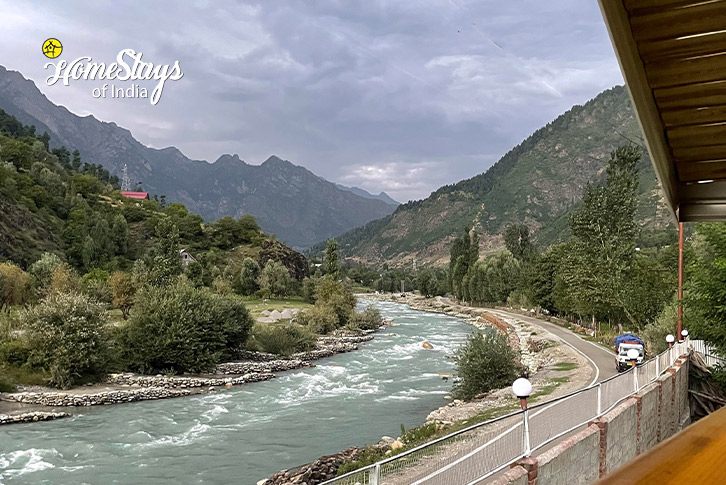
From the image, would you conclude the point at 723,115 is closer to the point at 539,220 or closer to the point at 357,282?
the point at 357,282

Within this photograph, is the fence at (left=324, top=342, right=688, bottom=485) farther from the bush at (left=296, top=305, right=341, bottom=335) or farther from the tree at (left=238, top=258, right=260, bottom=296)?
the tree at (left=238, top=258, right=260, bottom=296)

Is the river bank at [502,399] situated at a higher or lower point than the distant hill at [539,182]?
lower

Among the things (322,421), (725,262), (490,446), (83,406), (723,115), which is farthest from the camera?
(83,406)

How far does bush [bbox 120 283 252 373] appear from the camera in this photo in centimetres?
2741

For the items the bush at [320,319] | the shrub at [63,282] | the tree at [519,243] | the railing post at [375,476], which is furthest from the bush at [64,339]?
the tree at [519,243]

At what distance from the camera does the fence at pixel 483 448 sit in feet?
18.5

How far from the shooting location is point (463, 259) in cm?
8231

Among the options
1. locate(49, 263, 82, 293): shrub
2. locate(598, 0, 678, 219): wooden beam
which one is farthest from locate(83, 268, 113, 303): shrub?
locate(598, 0, 678, 219): wooden beam

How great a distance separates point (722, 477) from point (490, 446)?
629cm

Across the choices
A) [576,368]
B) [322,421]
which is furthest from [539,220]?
[322,421]

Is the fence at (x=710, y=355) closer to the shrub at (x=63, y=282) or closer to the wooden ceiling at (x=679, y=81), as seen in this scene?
the wooden ceiling at (x=679, y=81)

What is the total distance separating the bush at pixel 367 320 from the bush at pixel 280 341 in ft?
43.2

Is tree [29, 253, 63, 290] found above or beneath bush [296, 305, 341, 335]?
above

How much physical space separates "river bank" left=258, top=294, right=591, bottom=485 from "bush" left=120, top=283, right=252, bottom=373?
14664 millimetres
